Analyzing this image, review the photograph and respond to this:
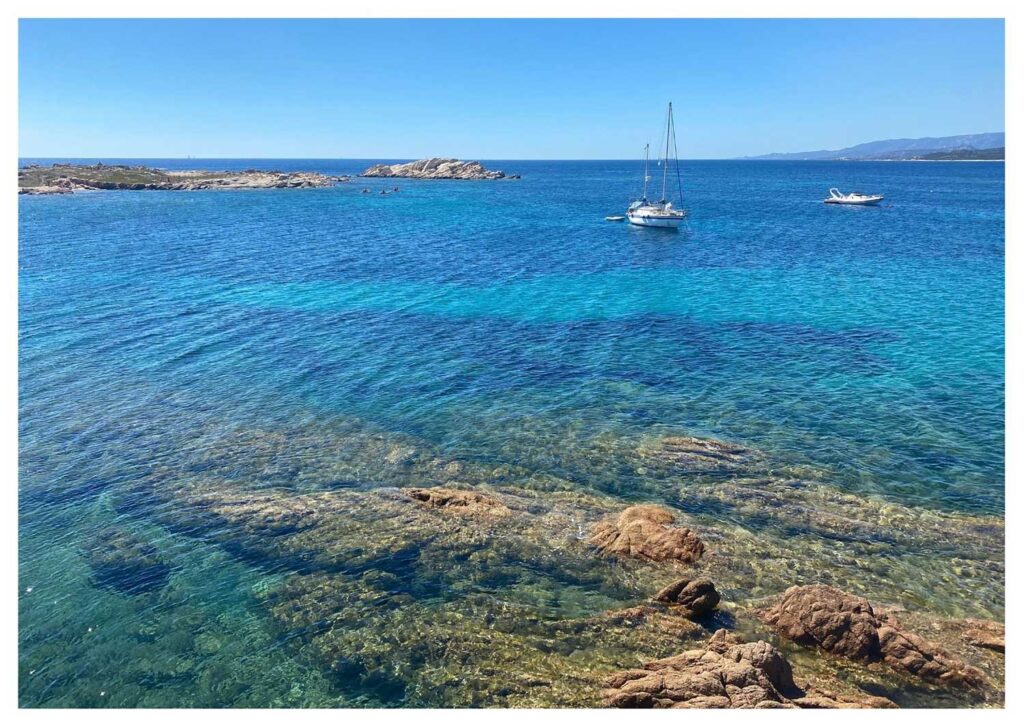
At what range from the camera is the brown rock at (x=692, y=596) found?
15523mm

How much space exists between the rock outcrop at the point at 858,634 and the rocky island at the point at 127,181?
16085 cm

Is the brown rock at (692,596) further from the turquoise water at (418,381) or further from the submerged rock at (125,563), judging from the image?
the submerged rock at (125,563)

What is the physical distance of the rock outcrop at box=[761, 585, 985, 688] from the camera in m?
13.5

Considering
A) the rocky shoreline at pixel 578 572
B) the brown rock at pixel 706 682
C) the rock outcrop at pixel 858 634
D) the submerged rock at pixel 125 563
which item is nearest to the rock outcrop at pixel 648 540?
the rocky shoreline at pixel 578 572

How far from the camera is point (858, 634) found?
14242mm

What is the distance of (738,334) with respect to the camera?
39906 millimetres

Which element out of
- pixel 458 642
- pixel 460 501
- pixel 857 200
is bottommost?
pixel 458 642

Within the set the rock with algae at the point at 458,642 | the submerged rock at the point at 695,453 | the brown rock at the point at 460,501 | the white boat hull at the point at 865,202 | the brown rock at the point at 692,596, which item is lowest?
the rock with algae at the point at 458,642

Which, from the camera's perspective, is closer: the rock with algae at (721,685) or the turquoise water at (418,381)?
the rock with algae at (721,685)

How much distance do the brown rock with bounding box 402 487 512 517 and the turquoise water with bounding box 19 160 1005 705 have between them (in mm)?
2831

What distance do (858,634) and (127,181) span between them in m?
190

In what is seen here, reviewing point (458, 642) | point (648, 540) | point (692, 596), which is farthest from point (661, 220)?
point (458, 642)

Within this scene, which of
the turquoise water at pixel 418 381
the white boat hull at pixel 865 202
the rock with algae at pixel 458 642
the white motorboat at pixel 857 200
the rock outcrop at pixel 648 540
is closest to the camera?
the rock with algae at pixel 458 642

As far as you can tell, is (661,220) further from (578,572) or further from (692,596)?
(692,596)
